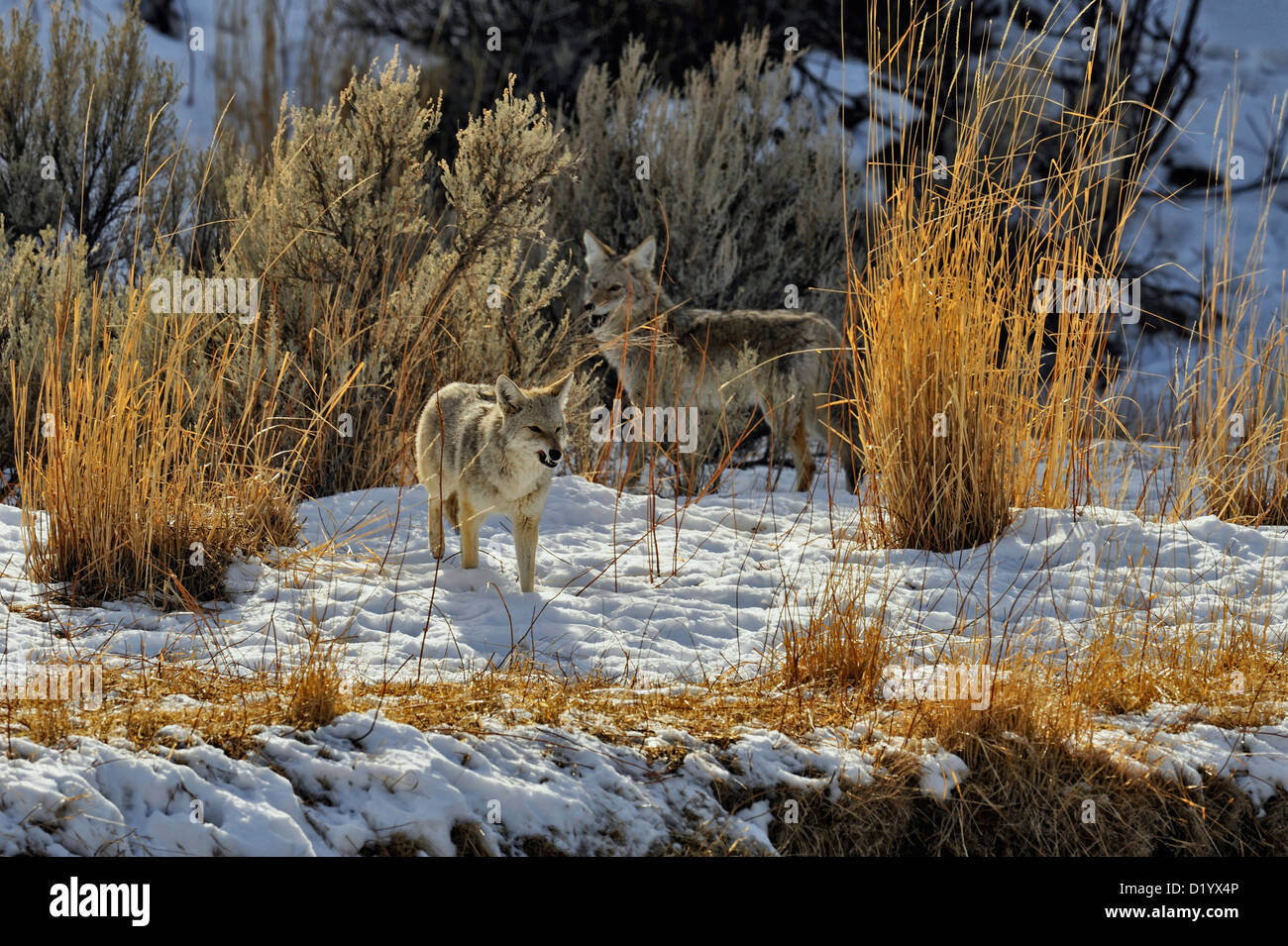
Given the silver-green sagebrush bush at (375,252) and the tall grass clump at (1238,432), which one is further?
the silver-green sagebrush bush at (375,252)

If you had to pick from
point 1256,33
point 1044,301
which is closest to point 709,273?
point 1044,301

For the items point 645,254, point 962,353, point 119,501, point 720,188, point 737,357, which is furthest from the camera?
point 720,188

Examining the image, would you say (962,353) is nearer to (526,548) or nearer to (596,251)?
(526,548)

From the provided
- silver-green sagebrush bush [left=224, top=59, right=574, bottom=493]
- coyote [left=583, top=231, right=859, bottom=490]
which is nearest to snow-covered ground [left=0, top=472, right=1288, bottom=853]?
silver-green sagebrush bush [left=224, top=59, right=574, bottom=493]

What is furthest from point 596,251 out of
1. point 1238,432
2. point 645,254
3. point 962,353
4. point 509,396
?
point 1238,432

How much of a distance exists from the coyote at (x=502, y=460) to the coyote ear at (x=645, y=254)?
3192mm

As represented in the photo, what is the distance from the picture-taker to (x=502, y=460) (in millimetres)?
5277

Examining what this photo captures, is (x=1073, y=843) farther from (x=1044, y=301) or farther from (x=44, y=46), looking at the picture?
(x=44, y=46)

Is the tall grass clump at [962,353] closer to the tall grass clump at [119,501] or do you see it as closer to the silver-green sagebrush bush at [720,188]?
the tall grass clump at [119,501]

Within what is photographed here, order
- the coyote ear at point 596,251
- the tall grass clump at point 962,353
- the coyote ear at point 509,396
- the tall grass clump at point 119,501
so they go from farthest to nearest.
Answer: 1. the coyote ear at point 596,251
2. the tall grass clump at point 962,353
3. the coyote ear at point 509,396
4. the tall grass clump at point 119,501

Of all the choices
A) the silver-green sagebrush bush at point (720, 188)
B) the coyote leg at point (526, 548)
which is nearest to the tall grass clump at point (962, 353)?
the coyote leg at point (526, 548)

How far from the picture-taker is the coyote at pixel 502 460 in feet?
17.1

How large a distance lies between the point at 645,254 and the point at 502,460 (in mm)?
3904
